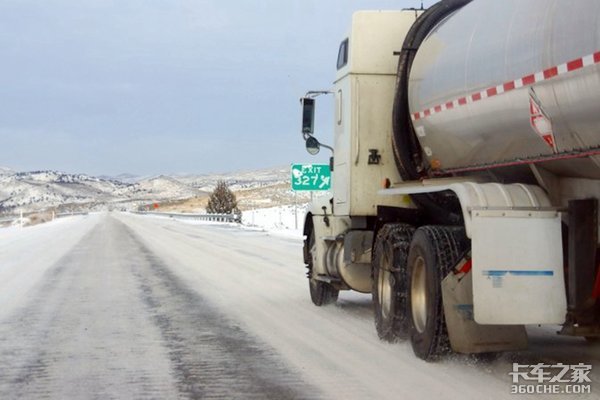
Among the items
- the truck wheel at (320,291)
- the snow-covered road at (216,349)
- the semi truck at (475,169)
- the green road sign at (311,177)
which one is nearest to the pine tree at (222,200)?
the green road sign at (311,177)

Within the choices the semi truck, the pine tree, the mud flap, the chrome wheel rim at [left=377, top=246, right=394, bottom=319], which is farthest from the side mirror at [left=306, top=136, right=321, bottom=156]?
the pine tree

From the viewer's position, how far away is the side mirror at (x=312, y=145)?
10750 mm

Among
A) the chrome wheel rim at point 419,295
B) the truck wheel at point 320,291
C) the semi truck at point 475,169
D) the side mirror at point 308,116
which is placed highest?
the side mirror at point 308,116

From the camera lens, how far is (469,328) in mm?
6379

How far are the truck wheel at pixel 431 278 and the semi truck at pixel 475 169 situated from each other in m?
0.02

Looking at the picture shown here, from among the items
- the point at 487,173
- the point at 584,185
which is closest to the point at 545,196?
the point at 584,185

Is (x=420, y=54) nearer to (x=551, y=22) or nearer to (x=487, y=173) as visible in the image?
(x=487, y=173)

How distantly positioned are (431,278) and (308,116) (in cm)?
466

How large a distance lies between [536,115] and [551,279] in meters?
1.18

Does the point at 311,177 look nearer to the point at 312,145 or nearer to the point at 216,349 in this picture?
the point at 312,145

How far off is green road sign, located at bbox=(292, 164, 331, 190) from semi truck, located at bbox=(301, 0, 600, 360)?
62.9 ft

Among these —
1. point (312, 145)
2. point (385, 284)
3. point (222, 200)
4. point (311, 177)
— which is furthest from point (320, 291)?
point (222, 200)

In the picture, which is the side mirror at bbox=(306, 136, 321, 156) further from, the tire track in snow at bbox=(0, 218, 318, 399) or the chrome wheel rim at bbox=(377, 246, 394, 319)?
the chrome wheel rim at bbox=(377, 246, 394, 319)

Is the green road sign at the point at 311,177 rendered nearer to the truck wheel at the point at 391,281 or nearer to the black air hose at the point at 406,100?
the black air hose at the point at 406,100
